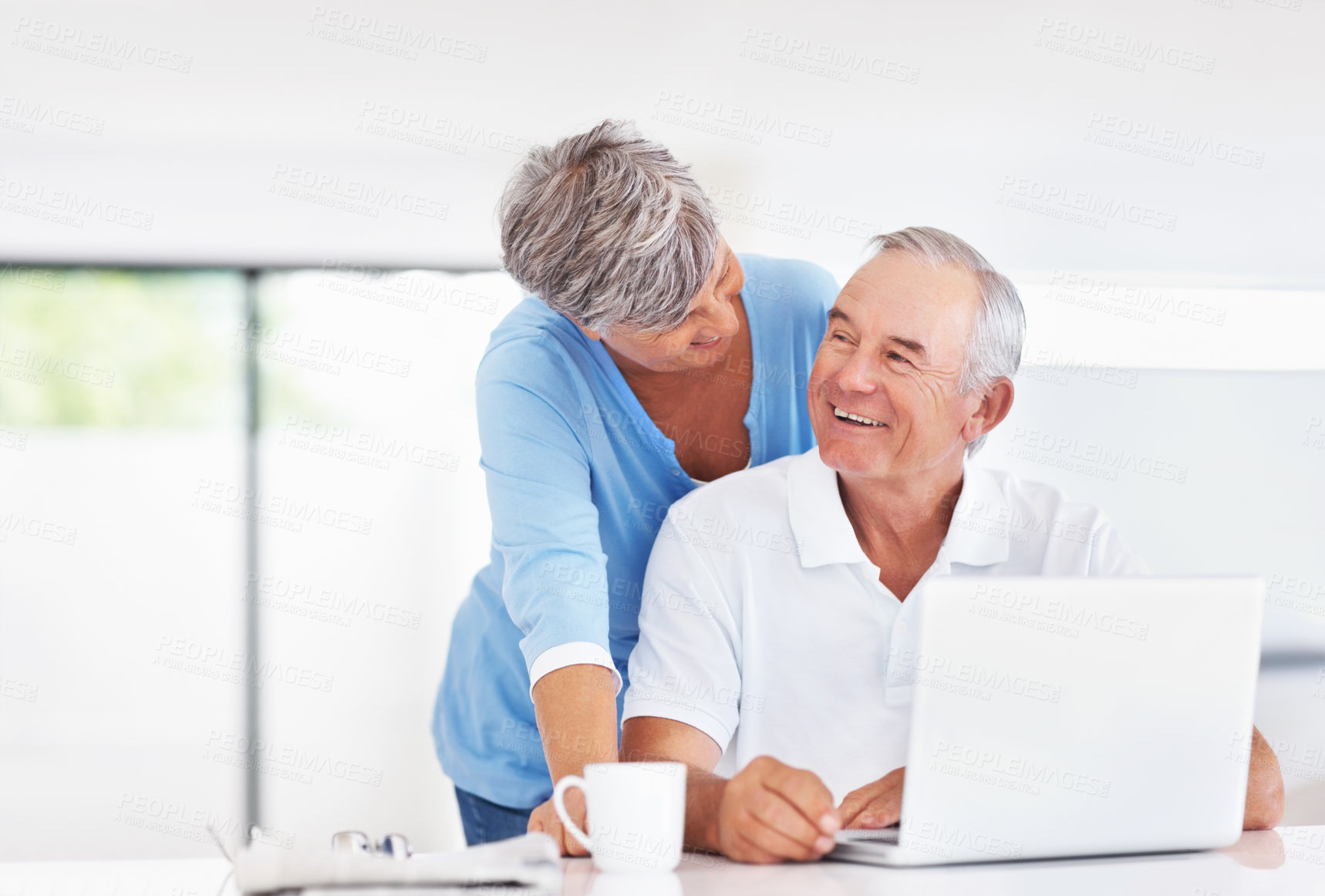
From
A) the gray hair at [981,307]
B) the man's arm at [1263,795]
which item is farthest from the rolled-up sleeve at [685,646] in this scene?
the man's arm at [1263,795]

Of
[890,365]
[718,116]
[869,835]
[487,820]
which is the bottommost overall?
[487,820]

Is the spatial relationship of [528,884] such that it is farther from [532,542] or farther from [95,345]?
[95,345]

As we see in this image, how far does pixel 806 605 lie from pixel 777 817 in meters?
0.45

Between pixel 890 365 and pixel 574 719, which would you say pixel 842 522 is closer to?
pixel 890 365

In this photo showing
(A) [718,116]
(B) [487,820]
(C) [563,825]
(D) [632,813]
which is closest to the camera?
(D) [632,813]

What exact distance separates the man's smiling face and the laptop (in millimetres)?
497

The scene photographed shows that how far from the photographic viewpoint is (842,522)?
4.93 feet

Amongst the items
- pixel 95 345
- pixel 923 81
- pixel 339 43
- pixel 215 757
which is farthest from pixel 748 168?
pixel 215 757

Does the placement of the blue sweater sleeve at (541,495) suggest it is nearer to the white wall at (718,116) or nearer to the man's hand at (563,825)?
the man's hand at (563,825)

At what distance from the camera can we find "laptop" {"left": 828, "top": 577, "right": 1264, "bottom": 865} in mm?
989

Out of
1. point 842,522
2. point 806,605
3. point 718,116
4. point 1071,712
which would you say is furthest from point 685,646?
point 718,116

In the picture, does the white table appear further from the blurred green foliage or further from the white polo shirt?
the blurred green foliage

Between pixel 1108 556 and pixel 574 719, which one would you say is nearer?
pixel 574 719

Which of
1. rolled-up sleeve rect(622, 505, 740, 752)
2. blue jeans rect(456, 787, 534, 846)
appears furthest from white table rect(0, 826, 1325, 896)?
blue jeans rect(456, 787, 534, 846)
